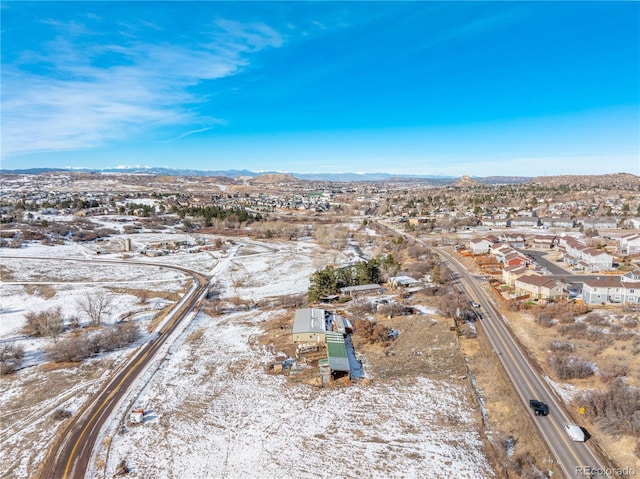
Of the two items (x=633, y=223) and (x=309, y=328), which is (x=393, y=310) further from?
(x=633, y=223)

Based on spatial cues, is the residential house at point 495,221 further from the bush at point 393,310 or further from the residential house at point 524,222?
the bush at point 393,310

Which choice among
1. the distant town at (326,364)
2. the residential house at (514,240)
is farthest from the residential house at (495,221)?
the distant town at (326,364)

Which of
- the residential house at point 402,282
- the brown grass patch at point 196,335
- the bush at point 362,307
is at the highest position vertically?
the residential house at point 402,282

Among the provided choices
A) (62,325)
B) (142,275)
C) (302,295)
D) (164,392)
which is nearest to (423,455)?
(164,392)

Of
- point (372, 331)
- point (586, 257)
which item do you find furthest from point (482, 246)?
point (372, 331)

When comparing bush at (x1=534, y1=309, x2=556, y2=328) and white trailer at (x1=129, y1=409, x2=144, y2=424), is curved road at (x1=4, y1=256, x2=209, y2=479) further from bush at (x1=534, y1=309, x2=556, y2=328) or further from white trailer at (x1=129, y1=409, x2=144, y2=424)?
bush at (x1=534, y1=309, x2=556, y2=328)

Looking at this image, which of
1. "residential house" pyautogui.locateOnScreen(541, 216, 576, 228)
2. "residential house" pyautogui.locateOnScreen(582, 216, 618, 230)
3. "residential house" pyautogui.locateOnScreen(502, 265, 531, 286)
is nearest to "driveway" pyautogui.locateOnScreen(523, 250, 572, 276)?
"residential house" pyautogui.locateOnScreen(502, 265, 531, 286)
